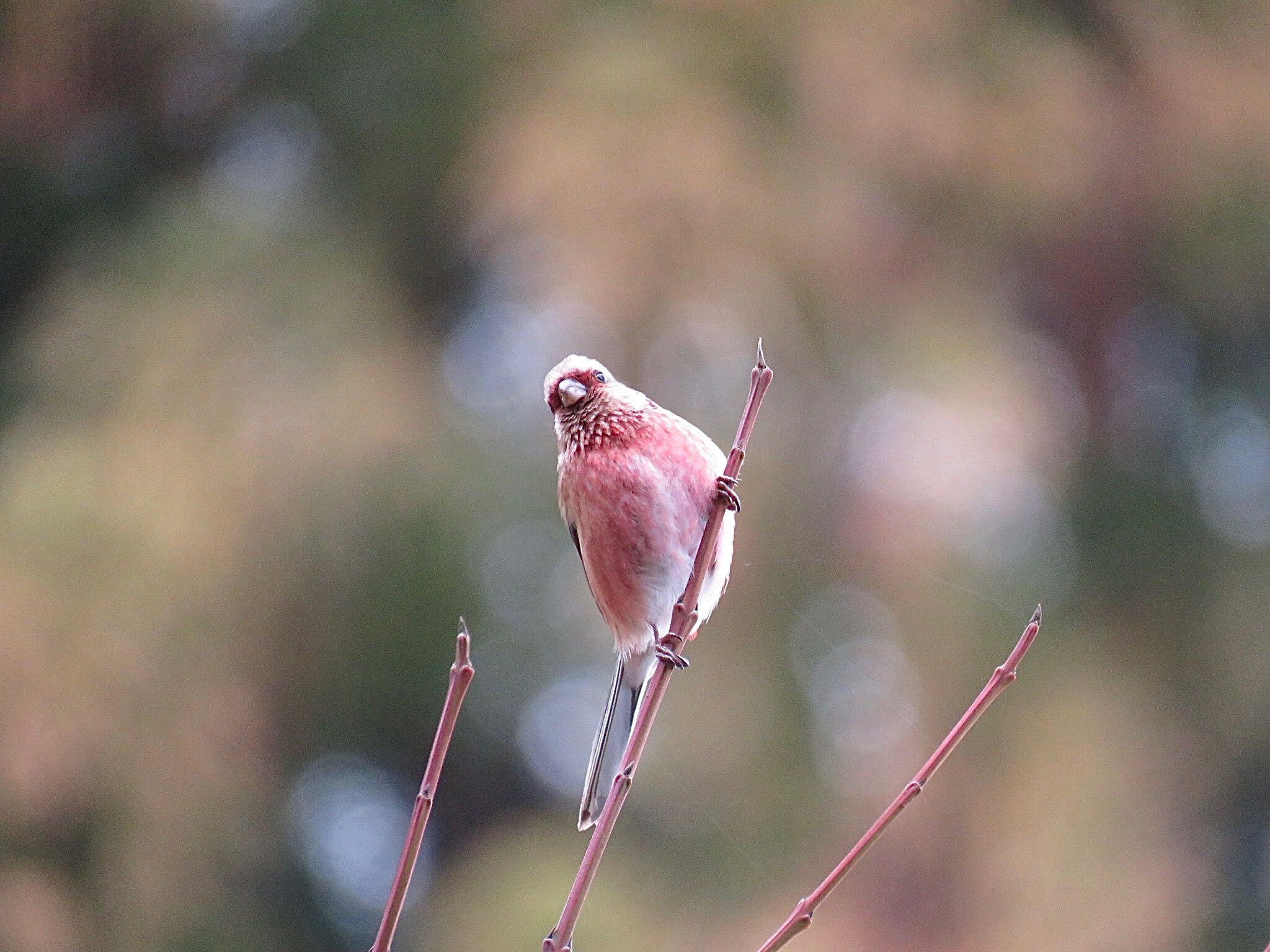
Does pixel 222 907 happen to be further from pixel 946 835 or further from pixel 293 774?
pixel 946 835

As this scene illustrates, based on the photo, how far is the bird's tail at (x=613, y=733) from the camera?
223 centimetres

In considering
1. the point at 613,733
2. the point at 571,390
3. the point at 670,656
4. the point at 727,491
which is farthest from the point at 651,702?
the point at 571,390

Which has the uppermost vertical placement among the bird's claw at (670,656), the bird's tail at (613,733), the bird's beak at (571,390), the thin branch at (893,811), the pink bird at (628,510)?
the bird's beak at (571,390)

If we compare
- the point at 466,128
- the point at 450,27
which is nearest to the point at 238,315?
the point at 466,128

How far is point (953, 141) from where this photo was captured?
5.21 meters

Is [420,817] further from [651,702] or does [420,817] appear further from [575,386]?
[575,386]

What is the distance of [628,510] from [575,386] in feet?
0.85

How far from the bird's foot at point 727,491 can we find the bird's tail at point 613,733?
0.32 metres

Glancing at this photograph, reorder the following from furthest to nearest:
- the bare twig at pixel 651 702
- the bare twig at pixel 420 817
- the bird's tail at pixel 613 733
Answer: the bird's tail at pixel 613 733
the bare twig at pixel 651 702
the bare twig at pixel 420 817

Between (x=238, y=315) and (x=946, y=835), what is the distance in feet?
11.1

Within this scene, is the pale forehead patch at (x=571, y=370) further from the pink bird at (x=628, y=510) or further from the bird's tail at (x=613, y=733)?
the bird's tail at (x=613, y=733)

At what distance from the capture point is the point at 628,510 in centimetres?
245

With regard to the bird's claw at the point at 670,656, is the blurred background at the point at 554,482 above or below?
above

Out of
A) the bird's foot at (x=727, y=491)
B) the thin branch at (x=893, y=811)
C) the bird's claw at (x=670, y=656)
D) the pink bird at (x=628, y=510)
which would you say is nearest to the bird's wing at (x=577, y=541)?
the pink bird at (x=628, y=510)
